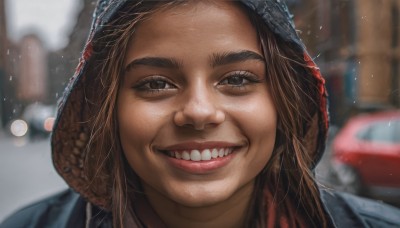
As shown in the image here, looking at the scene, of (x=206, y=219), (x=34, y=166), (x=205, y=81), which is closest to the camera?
(x=205, y=81)

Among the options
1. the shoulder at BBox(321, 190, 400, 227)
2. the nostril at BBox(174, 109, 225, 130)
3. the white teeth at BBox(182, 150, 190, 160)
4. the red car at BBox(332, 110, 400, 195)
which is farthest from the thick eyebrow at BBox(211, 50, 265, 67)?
the red car at BBox(332, 110, 400, 195)

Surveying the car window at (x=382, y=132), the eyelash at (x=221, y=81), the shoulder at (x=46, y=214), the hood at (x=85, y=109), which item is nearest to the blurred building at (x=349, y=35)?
the hood at (x=85, y=109)

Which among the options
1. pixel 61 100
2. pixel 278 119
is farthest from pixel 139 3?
pixel 278 119

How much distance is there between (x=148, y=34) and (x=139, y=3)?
0.08 metres

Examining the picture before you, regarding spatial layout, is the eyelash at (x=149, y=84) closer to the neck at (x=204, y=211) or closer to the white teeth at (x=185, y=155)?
the white teeth at (x=185, y=155)

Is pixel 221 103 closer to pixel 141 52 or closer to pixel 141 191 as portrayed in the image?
pixel 141 52

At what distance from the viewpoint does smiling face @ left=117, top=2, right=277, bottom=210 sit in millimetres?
1174

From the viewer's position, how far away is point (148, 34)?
3.96 ft

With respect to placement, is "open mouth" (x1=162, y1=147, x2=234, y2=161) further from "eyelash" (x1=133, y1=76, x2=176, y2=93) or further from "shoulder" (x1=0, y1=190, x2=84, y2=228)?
"shoulder" (x1=0, y1=190, x2=84, y2=228)

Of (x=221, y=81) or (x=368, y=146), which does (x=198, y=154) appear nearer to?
(x=221, y=81)

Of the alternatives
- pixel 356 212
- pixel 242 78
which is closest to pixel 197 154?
pixel 242 78

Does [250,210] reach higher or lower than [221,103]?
lower

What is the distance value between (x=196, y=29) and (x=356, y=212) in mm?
709

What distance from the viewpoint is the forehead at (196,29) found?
1.17 metres
